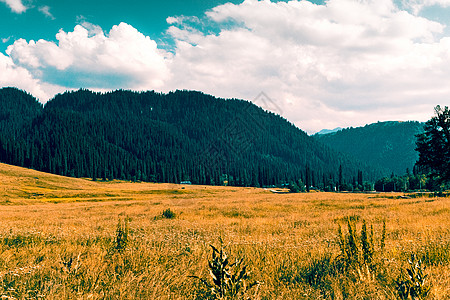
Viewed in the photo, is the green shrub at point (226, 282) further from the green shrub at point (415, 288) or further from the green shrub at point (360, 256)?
the green shrub at point (360, 256)

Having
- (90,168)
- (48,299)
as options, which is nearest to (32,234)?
(48,299)

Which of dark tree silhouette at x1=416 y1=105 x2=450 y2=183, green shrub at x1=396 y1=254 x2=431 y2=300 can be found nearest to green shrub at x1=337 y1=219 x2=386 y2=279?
green shrub at x1=396 y1=254 x2=431 y2=300

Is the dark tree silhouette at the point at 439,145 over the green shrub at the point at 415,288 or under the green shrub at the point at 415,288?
over

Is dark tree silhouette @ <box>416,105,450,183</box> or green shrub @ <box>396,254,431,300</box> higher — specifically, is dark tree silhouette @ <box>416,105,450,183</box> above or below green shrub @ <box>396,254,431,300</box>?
above

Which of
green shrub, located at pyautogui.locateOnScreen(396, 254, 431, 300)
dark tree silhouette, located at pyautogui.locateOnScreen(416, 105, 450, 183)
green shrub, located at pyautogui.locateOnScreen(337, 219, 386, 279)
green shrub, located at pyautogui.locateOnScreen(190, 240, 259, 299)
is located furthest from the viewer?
dark tree silhouette, located at pyautogui.locateOnScreen(416, 105, 450, 183)

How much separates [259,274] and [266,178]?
608ft

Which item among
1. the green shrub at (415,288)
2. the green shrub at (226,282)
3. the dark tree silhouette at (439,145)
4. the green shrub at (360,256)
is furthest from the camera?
the dark tree silhouette at (439,145)

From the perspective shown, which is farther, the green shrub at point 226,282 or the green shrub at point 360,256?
the green shrub at point 360,256

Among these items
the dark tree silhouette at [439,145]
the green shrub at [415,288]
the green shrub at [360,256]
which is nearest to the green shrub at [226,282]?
the green shrub at [415,288]

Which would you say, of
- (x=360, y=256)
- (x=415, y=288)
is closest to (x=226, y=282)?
(x=415, y=288)

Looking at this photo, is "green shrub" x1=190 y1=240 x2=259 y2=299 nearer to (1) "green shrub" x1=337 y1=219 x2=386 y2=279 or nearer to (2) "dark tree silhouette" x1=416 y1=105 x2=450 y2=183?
(1) "green shrub" x1=337 y1=219 x2=386 y2=279

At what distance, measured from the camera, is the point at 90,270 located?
5371 mm

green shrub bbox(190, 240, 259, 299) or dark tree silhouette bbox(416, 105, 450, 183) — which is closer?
green shrub bbox(190, 240, 259, 299)

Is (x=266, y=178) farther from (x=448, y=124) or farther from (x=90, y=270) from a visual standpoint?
(x=90, y=270)
